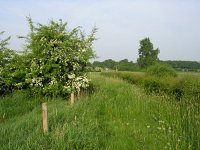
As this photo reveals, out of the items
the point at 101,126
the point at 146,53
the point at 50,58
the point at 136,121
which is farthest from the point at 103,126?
the point at 146,53

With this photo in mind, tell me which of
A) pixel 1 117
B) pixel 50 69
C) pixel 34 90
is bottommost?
pixel 1 117

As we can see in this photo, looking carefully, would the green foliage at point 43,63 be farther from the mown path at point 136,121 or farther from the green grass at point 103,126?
the mown path at point 136,121

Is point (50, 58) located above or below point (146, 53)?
below

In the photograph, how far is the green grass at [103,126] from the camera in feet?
20.6

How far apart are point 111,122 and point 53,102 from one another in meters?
3.91

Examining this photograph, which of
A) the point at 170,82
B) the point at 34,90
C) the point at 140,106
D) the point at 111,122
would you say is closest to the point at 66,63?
the point at 34,90

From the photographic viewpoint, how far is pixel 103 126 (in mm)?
8414

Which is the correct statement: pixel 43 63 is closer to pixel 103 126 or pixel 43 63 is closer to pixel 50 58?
pixel 50 58

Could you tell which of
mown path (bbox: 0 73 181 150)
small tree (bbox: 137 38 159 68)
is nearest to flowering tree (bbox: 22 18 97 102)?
mown path (bbox: 0 73 181 150)

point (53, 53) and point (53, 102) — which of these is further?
point (53, 102)

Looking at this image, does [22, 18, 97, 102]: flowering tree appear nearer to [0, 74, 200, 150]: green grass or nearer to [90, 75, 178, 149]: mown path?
[0, 74, 200, 150]: green grass

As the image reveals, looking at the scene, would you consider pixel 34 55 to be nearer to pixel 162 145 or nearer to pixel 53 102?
pixel 162 145

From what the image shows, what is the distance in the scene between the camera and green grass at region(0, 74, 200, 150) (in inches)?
247

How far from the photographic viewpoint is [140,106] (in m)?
10.9
